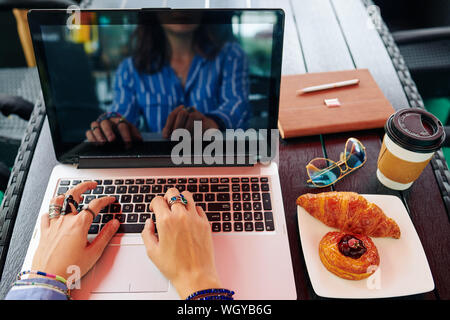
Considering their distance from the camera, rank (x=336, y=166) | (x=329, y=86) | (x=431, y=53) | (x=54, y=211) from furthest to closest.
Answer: (x=431, y=53) → (x=329, y=86) → (x=336, y=166) → (x=54, y=211)

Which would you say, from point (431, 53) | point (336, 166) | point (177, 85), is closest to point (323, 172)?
point (336, 166)

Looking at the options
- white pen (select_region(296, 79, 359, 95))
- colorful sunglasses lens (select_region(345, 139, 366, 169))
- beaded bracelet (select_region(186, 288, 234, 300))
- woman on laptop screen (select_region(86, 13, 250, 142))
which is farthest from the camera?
white pen (select_region(296, 79, 359, 95))

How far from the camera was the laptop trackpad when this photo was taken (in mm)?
653

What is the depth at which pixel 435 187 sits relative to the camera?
0.81 m

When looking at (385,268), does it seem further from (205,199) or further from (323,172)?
(205,199)

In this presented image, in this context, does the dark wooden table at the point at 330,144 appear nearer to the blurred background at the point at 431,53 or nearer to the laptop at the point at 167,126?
the laptop at the point at 167,126

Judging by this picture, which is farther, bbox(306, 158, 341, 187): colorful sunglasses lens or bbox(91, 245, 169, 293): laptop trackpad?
bbox(306, 158, 341, 187): colorful sunglasses lens

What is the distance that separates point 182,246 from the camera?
2.20 feet

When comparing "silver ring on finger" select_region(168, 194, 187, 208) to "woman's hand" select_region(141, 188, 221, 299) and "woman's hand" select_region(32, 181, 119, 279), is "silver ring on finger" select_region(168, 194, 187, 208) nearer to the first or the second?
"woman's hand" select_region(141, 188, 221, 299)

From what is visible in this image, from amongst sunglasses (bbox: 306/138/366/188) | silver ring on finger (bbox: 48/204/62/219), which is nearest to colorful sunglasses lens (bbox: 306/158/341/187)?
sunglasses (bbox: 306/138/366/188)

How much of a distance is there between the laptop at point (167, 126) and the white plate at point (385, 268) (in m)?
0.05

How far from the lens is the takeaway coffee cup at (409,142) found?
676 mm

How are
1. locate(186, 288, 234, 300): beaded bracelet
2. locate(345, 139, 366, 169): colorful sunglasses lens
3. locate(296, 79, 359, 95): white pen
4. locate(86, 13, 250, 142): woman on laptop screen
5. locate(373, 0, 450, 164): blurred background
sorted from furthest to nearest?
locate(373, 0, 450, 164): blurred background → locate(296, 79, 359, 95): white pen → locate(345, 139, 366, 169): colorful sunglasses lens → locate(86, 13, 250, 142): woman on laptop screen → locate(186, 288, 234, 300): beaded bracelet

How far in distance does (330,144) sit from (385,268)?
33cm
